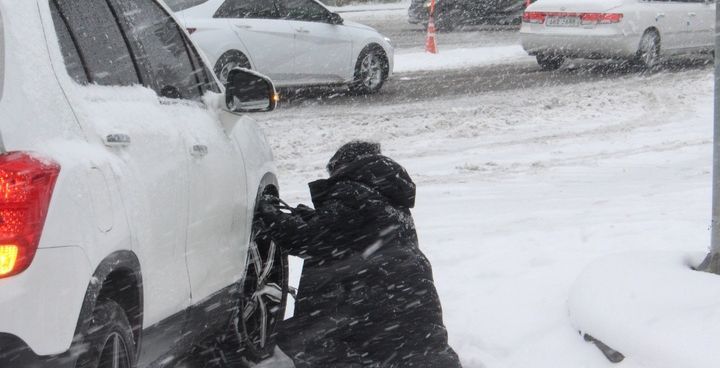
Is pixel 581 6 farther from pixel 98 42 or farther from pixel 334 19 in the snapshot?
pixel 98 42

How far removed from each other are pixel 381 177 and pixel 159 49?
3.44ft

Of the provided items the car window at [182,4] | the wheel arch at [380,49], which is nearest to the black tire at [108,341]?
the car window at [182,4]

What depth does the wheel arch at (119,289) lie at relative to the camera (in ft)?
9.36

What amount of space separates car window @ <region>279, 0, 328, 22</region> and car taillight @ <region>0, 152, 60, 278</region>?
11645 mm

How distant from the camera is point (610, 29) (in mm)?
16156

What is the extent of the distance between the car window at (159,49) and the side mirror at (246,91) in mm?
163

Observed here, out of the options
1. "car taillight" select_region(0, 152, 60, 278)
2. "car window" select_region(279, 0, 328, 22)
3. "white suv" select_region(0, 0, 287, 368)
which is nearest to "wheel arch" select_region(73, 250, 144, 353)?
"white suv" select_region(0, 0, 287, 368)

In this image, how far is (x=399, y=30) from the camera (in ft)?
95.9

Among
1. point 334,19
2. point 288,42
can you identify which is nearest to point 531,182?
point 288,42

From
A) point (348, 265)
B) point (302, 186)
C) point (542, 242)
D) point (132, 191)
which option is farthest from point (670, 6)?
point (132, 191)

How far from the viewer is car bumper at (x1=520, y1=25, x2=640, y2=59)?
16.2m

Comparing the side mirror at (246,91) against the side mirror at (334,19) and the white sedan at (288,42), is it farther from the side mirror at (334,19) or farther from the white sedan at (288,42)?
the side mirror at (334,19)

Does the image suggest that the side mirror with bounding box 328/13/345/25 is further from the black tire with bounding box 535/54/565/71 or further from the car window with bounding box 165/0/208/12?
the black tire with bounding box 535/54/565/71

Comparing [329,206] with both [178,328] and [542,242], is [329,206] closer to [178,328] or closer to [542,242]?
[178,328]
